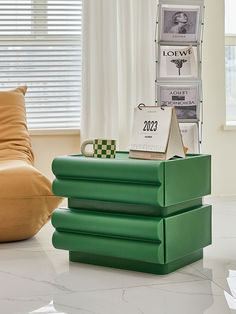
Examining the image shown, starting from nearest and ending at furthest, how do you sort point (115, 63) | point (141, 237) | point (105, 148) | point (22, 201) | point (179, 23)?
point (141, 237)
point (105, 148)
point (22, 201)
point (179, 23)
point (115, 63)

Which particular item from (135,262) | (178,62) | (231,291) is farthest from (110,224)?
(178,62)

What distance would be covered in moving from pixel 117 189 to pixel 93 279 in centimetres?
39

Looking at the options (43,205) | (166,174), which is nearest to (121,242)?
(166,174)

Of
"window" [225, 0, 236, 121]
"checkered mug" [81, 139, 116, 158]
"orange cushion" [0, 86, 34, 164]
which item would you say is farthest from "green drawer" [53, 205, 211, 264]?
"window" [225, 0, 236, 121]

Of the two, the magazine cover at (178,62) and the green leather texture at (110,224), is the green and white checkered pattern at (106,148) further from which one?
the magazine cover at (178,62)

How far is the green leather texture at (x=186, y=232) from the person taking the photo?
250cm

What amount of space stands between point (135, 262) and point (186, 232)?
0.26m

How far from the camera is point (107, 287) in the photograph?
2.38m

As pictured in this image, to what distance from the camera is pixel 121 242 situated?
8.39 feet

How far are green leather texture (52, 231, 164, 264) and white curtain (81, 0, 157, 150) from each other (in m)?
1.64

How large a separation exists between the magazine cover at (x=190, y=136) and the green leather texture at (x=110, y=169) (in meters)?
1.36

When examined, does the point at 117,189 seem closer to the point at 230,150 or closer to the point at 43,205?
the point at 43,205

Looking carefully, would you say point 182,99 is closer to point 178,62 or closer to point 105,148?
point 178,62

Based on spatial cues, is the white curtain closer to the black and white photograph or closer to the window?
the black and white photograph
